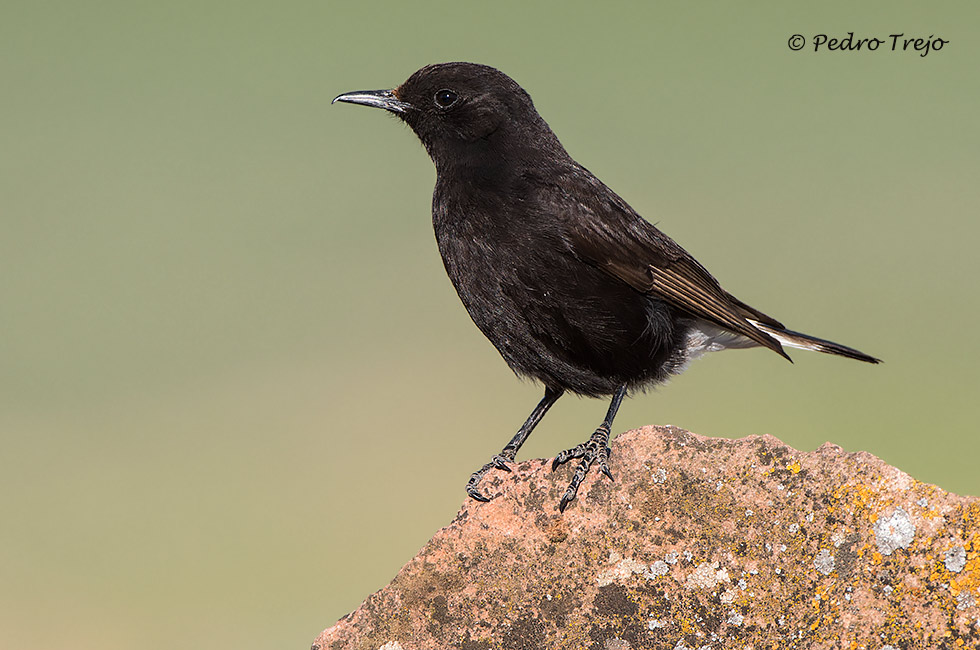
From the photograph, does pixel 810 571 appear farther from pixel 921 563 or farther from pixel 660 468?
pixel 660 468

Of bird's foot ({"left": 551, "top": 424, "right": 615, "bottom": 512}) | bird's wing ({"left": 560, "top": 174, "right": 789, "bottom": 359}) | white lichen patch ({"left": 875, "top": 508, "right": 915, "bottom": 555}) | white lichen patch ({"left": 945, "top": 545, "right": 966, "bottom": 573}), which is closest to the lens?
white lichen patch ({"left": 945, "top": 545, "right": 966, "bottom": 573})

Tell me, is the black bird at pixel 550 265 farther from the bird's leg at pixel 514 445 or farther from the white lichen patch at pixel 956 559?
the white lichen patch at pixel 956 559

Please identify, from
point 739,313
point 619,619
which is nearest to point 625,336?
point 739,313

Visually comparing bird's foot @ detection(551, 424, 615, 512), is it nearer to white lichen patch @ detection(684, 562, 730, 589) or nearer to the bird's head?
white lichen patch @ detection(684, 562, 730, 589)

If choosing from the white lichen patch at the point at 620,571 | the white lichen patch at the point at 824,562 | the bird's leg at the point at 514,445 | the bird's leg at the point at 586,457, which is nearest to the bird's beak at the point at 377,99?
the bird's leg at the point at 514,445

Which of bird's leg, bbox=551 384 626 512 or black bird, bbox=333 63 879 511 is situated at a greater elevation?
black bird, bbox=333 63 879 511

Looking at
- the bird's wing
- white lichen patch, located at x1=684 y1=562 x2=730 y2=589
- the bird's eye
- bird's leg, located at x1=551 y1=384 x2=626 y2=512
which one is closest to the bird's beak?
the bird's eye

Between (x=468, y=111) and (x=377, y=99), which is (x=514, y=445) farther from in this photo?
(x=377, y=99)
